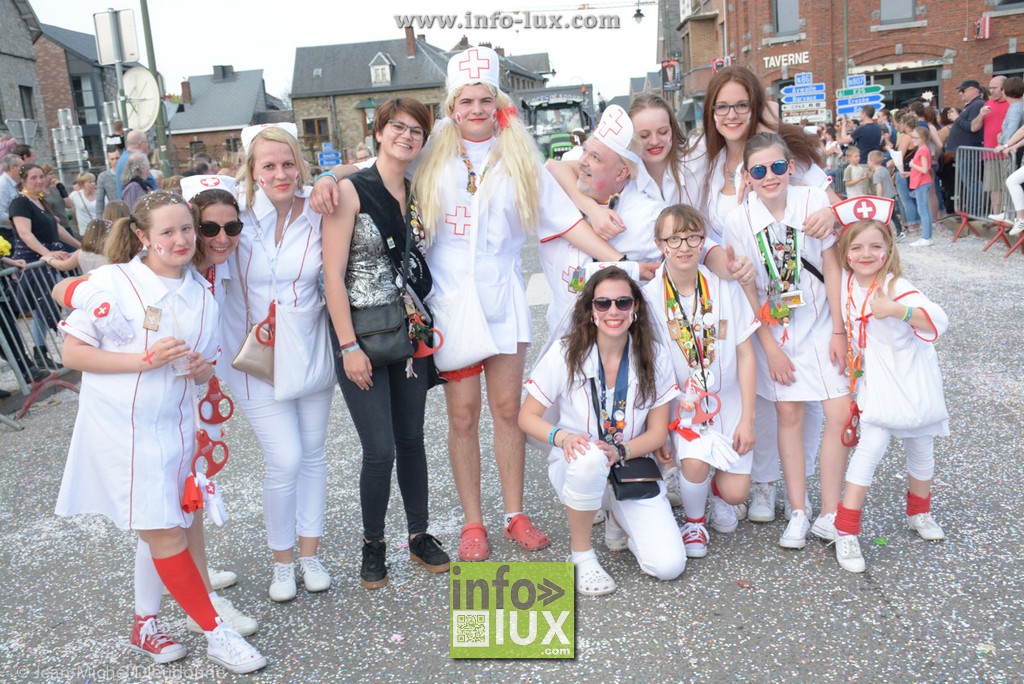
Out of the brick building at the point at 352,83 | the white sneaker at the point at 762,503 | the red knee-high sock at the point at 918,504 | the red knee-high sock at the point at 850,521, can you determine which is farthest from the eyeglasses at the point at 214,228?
the brick building at the point at 352,83

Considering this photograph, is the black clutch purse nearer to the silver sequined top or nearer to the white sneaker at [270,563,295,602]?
the silver sequined top

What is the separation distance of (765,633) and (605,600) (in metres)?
0.62

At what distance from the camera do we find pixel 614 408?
11.3 feet

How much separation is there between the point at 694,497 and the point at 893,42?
101 feet

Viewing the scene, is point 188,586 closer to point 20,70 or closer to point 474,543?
point 474,543

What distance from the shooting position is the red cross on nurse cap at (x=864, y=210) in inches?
134

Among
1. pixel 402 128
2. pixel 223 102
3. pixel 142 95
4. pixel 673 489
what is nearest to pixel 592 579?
pixel 673 489

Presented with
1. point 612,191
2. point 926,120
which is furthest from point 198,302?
point 926,120

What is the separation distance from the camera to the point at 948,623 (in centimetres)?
293

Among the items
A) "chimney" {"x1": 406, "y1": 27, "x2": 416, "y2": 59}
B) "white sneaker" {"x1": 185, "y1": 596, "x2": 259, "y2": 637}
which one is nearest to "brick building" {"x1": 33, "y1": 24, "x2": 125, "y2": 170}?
"chimney" {"x1": 406, "y1": 27, "x2": 416, "y2": 59}

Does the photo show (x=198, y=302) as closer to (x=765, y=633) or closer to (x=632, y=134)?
(x=632, y=134)

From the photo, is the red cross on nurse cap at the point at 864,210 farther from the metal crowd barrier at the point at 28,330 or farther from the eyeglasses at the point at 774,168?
the metal crowd barrier at the point at 28,330

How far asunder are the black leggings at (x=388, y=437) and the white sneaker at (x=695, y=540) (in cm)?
112

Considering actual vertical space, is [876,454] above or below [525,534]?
above
